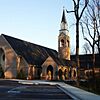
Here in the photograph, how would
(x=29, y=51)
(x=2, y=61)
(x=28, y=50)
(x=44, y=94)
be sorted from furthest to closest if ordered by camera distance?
(x=28, y=50) < (x=29, y=51) < (x=2, y=61) < (x=44, y=94)

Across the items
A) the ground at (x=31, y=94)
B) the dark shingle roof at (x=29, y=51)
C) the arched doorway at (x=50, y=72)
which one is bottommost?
the ground at (x=31, y=94)

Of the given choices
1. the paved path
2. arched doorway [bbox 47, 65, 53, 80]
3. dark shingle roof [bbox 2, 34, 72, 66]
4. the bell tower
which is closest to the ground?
the paved path

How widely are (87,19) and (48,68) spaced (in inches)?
986

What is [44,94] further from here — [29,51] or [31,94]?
[29,51]

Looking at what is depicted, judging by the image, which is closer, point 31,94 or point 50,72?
point 31,94

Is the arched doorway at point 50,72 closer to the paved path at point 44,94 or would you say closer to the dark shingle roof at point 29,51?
the dark shingle roof at point 29,51

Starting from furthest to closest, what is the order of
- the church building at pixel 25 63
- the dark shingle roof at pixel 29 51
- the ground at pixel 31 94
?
the dark shingle roof at pixel 29 51 → the church building at pixel 25 63 → the ground at pixel 31 94

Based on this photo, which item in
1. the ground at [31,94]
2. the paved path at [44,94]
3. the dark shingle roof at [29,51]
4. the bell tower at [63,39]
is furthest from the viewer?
the bell tower at [63,39]

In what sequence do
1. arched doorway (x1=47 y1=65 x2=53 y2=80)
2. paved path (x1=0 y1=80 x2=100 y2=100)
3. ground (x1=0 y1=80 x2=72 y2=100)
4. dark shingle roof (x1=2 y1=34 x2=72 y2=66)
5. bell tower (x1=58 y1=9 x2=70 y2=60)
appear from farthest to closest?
1. bell tower (x1=58 y1=9 x2=70 y2=60)
2. arched doorway (x1=47 y1=65 x2=53 y2=80)
3. dark shingle roof (x1=2 y1=34 x2=72 y2=66)
4. paved path (x1=0 y1=80 x2=100 y2=100)
5. ground (x1=0 y1=80 x2=72 y2=100)

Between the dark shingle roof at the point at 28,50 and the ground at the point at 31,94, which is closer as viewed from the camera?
the ground at the point at 31,94

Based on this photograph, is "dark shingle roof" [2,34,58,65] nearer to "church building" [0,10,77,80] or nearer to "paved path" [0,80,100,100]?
"church building" [0,10,77,80]

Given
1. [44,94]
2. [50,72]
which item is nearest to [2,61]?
[50,72]

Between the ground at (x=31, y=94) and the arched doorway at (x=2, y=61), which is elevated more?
the arched doorway at (x=2, y=61)

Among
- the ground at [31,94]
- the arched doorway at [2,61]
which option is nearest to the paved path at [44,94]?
the ground at [31,94]
